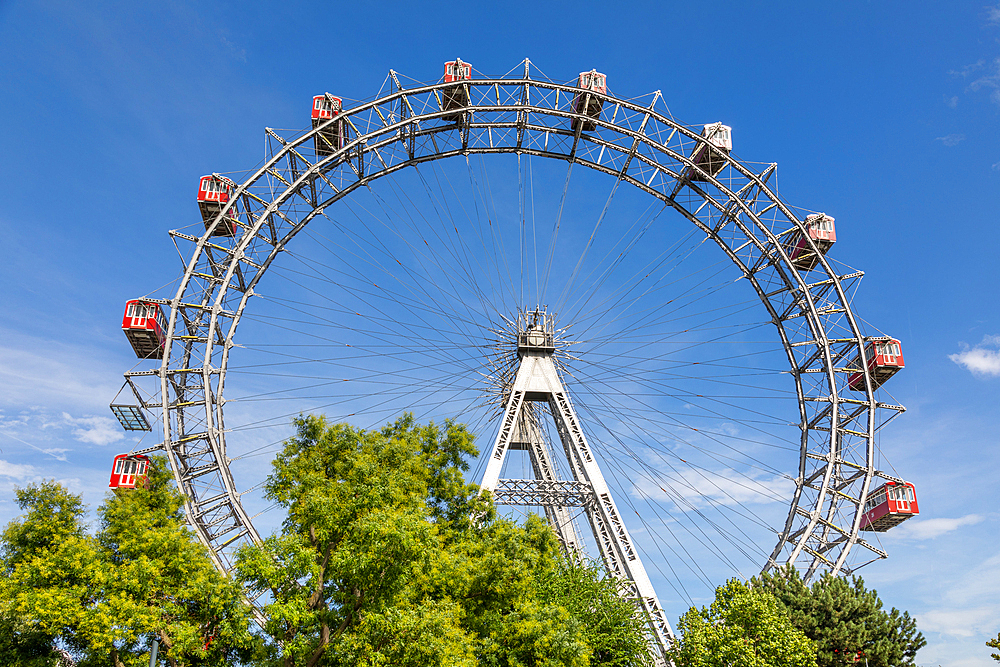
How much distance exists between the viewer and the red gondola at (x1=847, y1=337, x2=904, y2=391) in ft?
112

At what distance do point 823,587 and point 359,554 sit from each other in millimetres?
20321

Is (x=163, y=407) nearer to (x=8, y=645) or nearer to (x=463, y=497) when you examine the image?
(x=8, y=645)

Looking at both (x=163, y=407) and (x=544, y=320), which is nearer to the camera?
(x=163, y=407)

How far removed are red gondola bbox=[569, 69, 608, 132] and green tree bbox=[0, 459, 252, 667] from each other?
2637 cm

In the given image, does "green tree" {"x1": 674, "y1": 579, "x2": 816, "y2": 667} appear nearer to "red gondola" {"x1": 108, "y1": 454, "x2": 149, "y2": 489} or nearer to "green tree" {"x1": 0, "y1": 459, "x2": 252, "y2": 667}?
"green tree" {"x1": 0, "y1": 459, "x2": 252, "y2": 667}

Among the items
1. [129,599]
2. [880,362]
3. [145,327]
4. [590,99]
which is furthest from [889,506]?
[145,327]

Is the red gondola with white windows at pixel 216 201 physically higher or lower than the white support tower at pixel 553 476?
higher

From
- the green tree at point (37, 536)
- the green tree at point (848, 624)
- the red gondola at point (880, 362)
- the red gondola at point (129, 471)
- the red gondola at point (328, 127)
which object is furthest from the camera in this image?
the red gondola at point (880, 362)

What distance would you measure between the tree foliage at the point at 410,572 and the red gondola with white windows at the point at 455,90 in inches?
637

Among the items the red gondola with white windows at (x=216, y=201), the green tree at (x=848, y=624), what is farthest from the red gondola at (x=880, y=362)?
the red gondola with white windows at (x=216, y=201)

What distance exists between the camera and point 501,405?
1293 inches

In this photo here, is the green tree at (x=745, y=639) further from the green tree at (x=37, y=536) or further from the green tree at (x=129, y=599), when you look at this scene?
the green tree at (x=37, y=536)

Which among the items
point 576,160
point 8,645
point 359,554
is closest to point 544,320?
point 576,160

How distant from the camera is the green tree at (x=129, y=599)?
17609 millimetres
